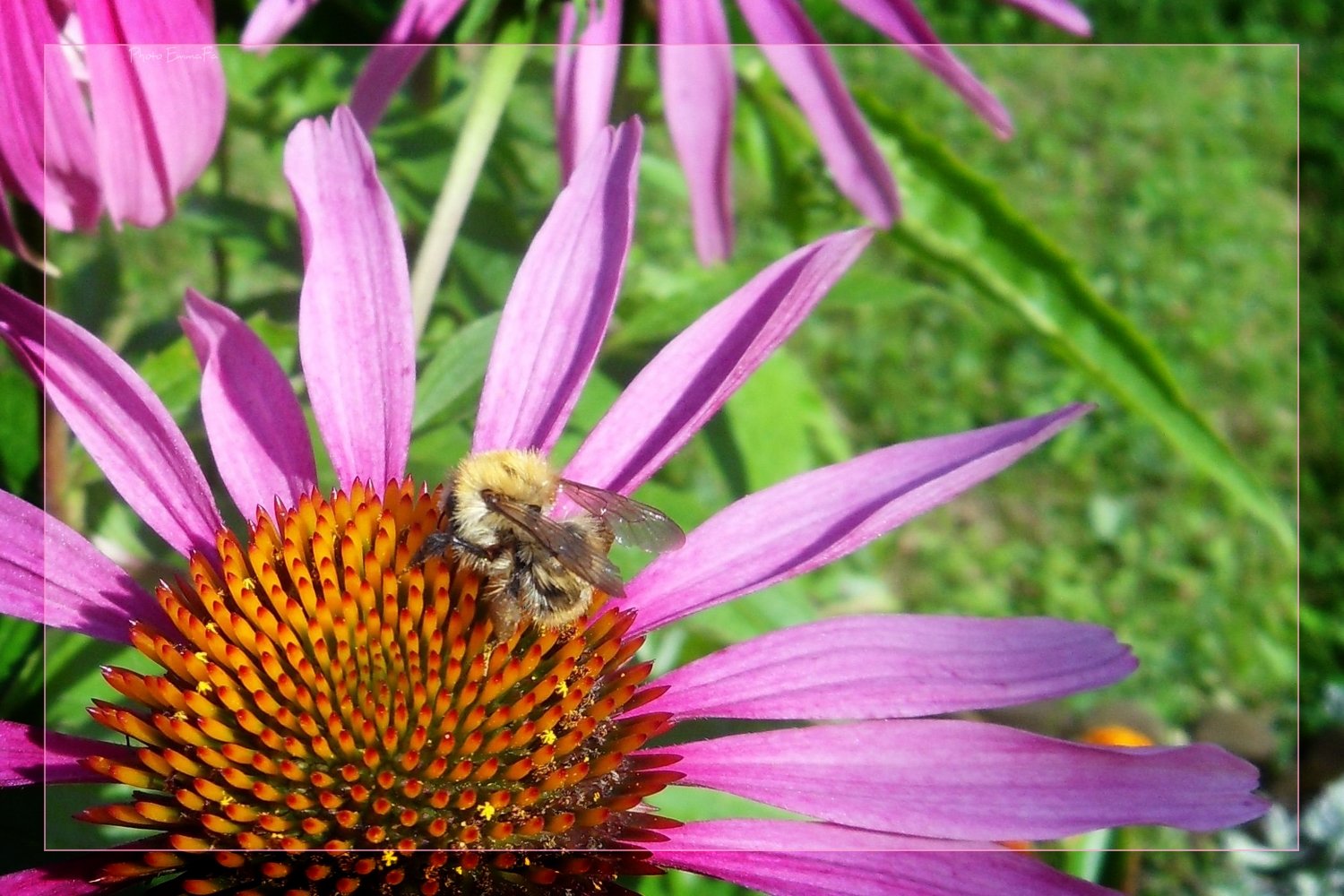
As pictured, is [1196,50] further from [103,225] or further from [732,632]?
[103,225]

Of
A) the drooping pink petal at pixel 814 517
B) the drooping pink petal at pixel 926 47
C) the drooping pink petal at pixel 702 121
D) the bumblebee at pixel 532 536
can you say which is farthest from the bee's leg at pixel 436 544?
the drooping pink petal at pixel 926 47

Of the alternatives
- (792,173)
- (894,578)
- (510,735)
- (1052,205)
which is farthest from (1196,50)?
(894,578)

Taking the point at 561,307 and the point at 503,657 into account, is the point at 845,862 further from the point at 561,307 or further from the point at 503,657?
the point at 561,307

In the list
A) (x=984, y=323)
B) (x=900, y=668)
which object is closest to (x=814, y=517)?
(x=900, y=668)

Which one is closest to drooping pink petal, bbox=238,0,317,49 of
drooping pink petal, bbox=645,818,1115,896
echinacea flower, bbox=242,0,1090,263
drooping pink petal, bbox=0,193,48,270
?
echinacea flower, bbox=242,0,1090,263

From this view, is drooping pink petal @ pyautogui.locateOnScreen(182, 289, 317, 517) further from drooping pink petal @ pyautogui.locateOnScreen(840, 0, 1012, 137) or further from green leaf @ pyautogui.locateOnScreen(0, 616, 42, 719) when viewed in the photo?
drooping pink petal @ pyautogui.locateOnScreen(840, 0, 1012, 137)
